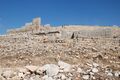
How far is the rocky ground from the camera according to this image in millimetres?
7688

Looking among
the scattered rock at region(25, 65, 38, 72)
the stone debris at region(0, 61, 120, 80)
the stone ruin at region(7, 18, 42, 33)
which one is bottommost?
the stone debris at region(0, 61, 120, 80)

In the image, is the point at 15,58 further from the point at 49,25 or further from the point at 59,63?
the point at 49,25

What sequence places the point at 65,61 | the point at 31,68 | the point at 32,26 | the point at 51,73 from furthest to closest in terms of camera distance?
the point at 32,26
the point at 65,61
the point at 31,68
the point at 51,73

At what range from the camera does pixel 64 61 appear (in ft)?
29.5

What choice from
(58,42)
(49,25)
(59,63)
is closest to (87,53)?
(59,63)

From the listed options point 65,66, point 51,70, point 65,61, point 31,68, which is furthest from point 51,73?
point 65,61

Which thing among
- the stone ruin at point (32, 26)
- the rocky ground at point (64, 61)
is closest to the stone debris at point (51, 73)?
the rocky ground at point (64, 61)

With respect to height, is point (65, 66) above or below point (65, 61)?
below

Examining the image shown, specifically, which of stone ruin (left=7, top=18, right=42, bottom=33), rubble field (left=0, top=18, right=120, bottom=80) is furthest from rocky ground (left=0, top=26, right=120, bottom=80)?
stone ruin (left=7, top=18, right=42, bottom=33)

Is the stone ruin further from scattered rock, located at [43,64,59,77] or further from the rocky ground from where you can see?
scattered rock, located at [43,64,59,77]

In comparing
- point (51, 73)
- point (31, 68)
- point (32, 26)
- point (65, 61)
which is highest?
point (32, 26)

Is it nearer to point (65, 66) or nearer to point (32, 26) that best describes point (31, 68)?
point (65, 66)

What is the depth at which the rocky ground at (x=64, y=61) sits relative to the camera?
769 centimetres

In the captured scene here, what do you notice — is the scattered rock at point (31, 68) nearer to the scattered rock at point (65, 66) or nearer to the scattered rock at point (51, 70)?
the scattered rock at point (51, 70)
